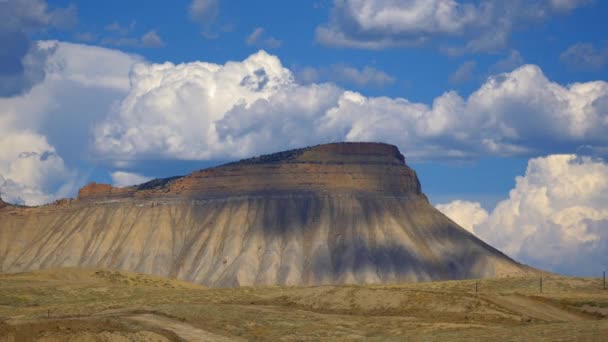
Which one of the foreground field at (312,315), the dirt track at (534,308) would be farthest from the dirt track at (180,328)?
the dirt track at (534,308)

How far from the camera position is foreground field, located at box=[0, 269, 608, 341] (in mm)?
51406

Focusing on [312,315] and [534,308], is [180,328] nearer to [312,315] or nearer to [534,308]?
[312,315]

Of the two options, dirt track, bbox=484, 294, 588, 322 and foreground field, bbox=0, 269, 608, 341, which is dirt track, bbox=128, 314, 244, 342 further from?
dirt track, bbox=484, 294, 588, 322

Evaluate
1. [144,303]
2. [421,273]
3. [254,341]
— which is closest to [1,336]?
[254,341]

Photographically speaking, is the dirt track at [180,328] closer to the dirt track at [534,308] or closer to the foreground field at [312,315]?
the foreground field at [312,315]

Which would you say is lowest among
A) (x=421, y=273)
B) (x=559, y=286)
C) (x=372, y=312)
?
(x=372, y=312)

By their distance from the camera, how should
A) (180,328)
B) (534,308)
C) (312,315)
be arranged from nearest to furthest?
(180,328) → (312,315) → (534,308)

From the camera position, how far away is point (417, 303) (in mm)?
68250

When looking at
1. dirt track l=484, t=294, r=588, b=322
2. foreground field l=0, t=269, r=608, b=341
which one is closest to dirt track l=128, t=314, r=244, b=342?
foreground field l=0, t=269, r=608, b=341

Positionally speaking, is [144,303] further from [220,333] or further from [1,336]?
[1,336]

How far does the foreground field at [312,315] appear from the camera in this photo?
5141 cm

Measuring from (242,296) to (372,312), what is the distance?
721 inches

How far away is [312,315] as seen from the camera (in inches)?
2643

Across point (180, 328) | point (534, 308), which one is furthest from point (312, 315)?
point (534, 308)
